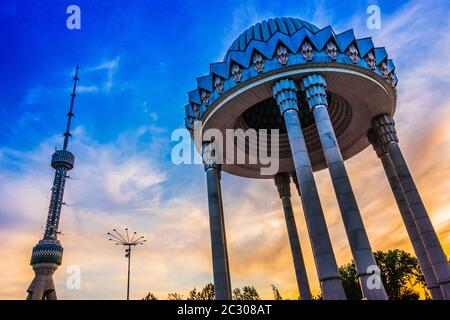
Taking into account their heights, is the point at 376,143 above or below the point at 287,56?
below

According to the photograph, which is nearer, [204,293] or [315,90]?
[315,90]

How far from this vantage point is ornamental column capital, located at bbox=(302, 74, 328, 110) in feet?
71.1

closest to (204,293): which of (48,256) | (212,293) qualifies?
(212,293)

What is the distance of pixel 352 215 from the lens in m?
18.0

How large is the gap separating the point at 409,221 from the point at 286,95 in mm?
15282

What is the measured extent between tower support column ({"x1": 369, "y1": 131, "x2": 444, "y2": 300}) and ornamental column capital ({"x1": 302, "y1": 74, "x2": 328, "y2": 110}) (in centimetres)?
1052

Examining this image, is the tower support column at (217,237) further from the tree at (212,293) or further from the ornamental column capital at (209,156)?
the tree at (212,293)

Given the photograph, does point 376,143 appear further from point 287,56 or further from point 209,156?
point 209,156

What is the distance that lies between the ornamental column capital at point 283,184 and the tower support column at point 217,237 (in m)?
9.54

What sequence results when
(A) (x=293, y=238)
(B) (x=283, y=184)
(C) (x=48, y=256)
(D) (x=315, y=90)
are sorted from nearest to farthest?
(D) (x=315, y=90)
(A) (x=293, y=238)
(B) (x=283, y=184)
(C) (x=48, y=256)

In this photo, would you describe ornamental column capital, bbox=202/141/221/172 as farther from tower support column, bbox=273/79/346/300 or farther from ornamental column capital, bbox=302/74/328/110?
ornamental column capital, bbox=302/74/328/110

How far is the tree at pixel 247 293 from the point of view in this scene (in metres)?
91.3

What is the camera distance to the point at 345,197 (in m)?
18.6
